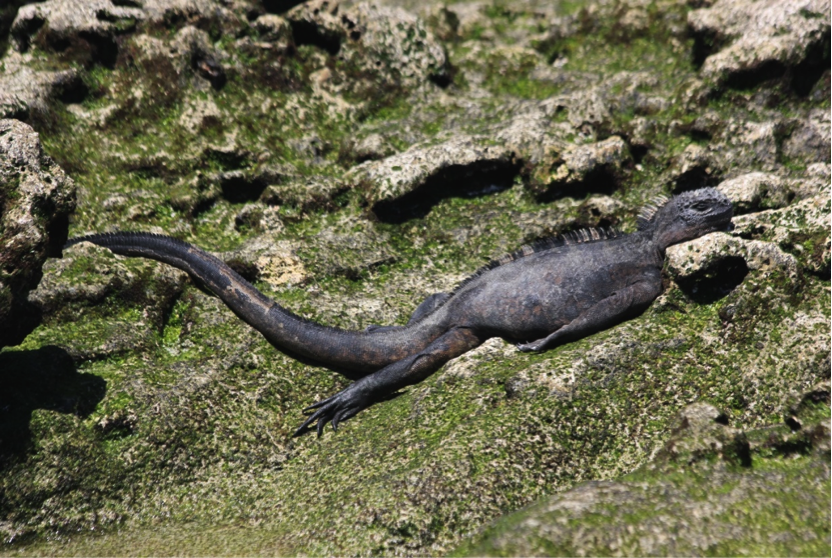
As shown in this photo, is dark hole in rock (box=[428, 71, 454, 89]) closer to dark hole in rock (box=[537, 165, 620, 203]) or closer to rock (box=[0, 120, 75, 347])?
dark hole in rock (box=[537, 165, 620, 203])

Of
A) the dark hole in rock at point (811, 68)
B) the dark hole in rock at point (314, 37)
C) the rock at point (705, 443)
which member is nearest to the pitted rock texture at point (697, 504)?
the rock at point (705, 443)

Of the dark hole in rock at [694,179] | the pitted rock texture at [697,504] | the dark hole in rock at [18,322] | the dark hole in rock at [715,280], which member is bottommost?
the pitted rock texture at [697,504]

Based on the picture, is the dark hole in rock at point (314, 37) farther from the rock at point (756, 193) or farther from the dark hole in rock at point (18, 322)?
the rock at point (756, 193)

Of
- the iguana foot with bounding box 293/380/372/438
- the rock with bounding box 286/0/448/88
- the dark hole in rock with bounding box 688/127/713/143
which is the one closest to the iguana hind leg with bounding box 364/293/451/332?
the iguana foot with bounding box 293/380/372/438

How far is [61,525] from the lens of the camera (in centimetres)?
602

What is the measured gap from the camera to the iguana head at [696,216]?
719 cm

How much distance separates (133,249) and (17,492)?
3026 millimetres

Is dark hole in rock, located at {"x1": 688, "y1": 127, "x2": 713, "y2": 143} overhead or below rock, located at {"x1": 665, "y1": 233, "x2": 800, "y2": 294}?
overhead

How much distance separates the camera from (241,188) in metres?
9.48

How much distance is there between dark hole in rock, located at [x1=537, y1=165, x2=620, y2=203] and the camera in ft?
30.1

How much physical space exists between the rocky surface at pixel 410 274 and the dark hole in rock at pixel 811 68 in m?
0.03

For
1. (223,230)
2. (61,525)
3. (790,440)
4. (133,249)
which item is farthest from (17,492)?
(790,440)

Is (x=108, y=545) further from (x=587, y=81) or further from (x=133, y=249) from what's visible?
(x=587, y=81)

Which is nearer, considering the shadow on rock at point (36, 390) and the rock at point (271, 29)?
the shadow on rock at point (36, 390)
